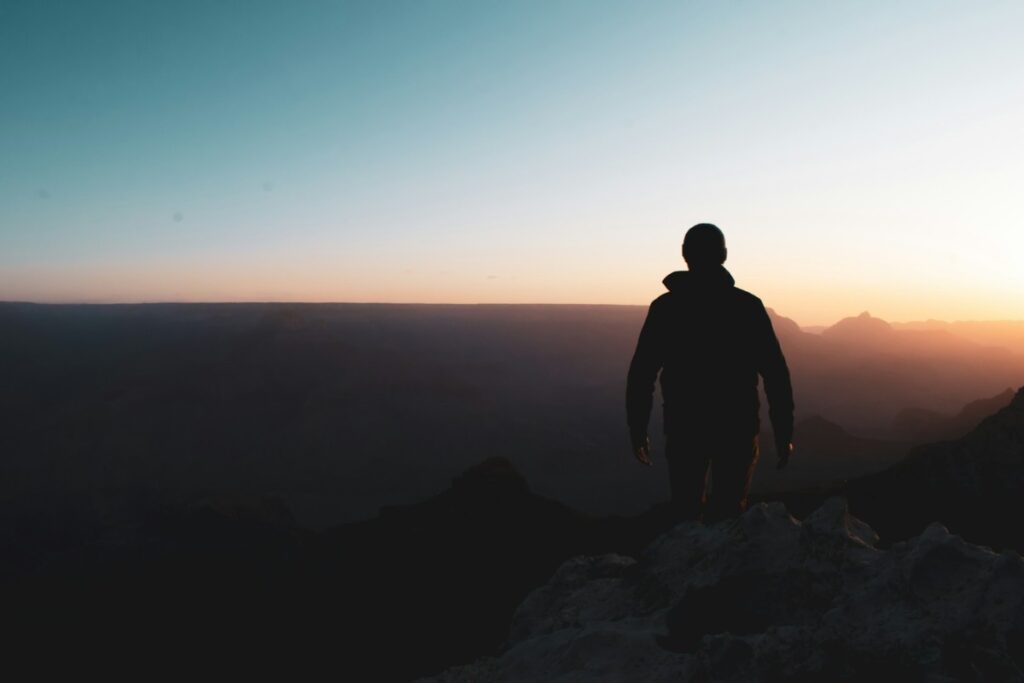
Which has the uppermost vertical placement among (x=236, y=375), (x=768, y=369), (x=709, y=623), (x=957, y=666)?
(x=768, y=369)

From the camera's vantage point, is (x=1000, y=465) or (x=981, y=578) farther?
(x=1000, y=465)

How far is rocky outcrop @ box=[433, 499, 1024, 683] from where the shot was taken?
1.88 m

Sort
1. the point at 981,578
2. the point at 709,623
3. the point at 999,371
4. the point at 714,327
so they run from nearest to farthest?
the point at 981,578 → the point at 709,623 → the point at 714,327 → the point at 999,371

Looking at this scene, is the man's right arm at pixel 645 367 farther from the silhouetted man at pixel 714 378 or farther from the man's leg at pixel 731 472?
the man's leg at pixel 731 472

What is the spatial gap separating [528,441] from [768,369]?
243ft

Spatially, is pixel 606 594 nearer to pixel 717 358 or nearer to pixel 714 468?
pixel 714 468

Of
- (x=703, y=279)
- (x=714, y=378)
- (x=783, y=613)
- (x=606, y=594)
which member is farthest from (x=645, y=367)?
(x=783, y=613)

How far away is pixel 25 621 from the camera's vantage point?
1591cm

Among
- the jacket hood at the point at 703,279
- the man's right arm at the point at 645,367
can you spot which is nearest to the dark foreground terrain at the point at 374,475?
the man's right arm at the point at 645,367

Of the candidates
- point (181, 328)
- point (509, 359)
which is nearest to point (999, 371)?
point (509, 359)

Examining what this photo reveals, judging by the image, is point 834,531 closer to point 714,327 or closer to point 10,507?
point 714,327

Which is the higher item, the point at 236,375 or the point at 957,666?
the point at 957,666

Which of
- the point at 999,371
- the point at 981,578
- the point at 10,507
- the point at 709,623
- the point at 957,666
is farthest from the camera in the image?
the point at 999,371

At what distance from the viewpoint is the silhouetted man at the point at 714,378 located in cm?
421
